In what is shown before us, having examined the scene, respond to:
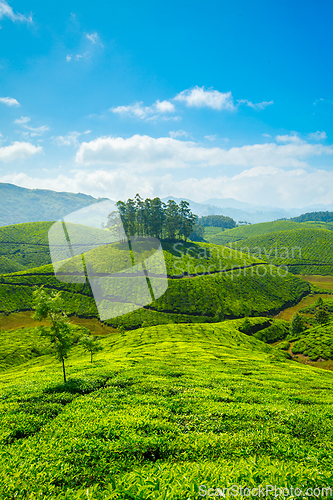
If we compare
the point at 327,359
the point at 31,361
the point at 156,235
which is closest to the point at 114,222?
the point at 156,235

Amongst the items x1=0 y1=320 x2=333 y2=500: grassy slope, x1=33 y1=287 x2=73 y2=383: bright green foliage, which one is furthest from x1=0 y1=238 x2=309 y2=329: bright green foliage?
x1=0 y1=320 x2=333 y2=500: grassy slope

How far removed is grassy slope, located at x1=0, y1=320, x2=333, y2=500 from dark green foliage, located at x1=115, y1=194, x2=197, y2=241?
125496 millimetres

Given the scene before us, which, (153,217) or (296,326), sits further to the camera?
(153,217)

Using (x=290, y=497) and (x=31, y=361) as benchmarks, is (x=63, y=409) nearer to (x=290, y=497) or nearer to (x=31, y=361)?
(x=290, y=497)

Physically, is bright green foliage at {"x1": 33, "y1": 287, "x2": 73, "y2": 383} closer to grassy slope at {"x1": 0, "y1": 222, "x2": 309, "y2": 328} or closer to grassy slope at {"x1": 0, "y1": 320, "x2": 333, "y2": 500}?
grassy slope at {"x1": 0, "y1": 320, "x2": 333, "y2": 500}

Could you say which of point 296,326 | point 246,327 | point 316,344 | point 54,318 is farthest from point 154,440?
point 296,326

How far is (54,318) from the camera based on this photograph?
17.5m

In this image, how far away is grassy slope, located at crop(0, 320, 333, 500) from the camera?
506cm

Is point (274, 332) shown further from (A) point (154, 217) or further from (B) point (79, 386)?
(A) point (154, 217)

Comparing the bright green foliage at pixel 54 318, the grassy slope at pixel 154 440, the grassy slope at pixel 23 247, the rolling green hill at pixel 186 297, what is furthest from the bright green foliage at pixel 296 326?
the grassy slope at pixel 23 247

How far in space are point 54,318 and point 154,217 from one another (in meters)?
124

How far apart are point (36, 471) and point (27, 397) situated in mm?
10105

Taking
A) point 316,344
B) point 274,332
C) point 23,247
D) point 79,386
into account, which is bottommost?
point 274,332

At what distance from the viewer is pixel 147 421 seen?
30.9 ft
